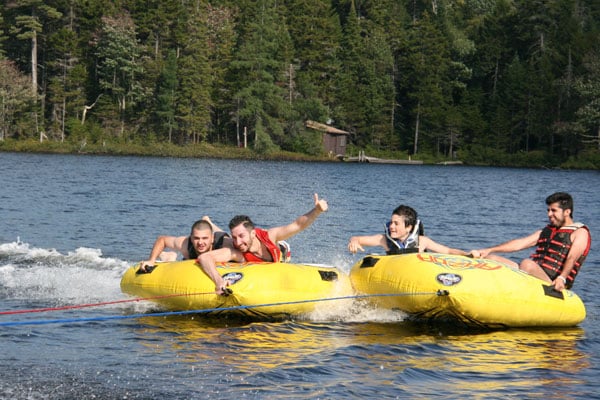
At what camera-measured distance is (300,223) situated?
995 cm

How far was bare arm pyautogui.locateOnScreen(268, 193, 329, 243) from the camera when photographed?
9.47m

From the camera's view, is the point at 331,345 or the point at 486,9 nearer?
the point at 331,345

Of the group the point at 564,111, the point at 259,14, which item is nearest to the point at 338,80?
the point at 259,14

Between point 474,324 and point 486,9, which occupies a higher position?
point 486,9

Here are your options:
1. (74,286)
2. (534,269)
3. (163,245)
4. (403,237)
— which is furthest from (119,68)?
(534,269)

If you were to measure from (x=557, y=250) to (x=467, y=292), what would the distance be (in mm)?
1425

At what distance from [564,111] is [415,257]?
56.4 meters

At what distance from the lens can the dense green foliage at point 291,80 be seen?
61.0 meters

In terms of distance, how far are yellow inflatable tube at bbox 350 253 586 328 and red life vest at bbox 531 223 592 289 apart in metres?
0.28

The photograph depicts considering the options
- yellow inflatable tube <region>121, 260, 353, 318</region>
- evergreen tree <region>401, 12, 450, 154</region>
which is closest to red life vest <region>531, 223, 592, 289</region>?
yellow inflatable tube <region>121, 260, 353, 318</region>

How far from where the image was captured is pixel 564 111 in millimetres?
63500

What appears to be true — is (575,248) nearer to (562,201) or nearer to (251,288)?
(562,201)

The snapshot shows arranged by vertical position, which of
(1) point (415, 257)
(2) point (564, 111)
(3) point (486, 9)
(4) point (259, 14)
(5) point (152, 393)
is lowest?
(5) point (152, 393)

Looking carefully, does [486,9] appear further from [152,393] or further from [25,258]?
[152,393]
